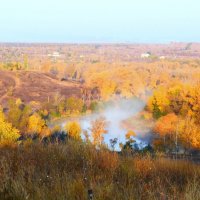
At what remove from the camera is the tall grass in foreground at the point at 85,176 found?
3330 millimetres

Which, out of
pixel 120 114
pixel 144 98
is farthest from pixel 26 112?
pixel 144 98

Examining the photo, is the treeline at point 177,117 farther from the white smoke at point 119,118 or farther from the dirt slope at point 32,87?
the dirt slope at point 32,87

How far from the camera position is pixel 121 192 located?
337 centimetres

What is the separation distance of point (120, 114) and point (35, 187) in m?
66.8

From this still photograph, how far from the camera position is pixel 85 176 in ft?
13.2

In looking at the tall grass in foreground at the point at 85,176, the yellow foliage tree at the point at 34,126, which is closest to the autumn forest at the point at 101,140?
the tall grass in foreground at the point at 85,176

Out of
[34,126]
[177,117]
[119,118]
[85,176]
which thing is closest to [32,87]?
[119,118]

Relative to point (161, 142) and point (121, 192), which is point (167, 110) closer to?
point (161, 142)

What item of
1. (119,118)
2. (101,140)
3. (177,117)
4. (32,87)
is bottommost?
(119,118)

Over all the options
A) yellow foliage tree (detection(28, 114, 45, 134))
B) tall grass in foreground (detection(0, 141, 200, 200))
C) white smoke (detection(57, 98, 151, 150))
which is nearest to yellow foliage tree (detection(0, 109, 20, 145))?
tall grass in foreground (detection(0, 141, 200, 200))

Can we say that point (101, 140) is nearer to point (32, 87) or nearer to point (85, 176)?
point (85, 176)

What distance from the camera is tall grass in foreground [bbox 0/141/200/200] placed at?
3330 mm

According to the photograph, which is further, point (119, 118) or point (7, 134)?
point (119, 118)

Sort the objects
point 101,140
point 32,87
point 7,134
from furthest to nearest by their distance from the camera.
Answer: point 32,87 → point 7,134 → point 101,140
